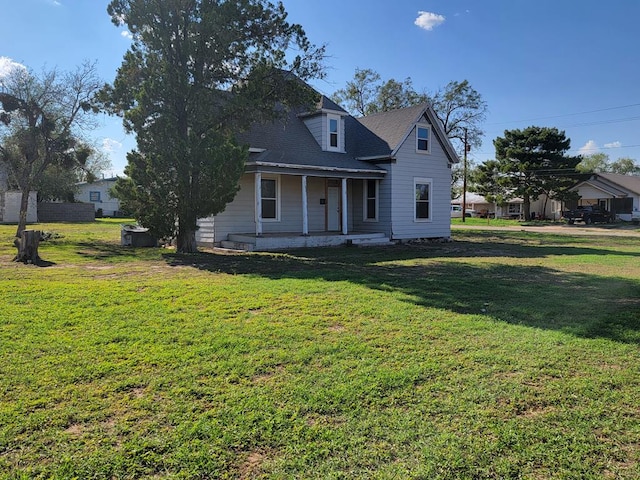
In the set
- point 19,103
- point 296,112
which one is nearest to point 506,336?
point 296,112

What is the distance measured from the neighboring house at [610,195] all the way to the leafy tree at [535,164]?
3616 mm

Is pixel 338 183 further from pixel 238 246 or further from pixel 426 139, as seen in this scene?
pixel 238 246

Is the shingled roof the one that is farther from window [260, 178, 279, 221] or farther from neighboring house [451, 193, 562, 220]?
neighboring house [451, 193, 562, 220]

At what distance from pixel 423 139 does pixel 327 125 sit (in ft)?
13.4

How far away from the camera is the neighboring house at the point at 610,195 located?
4456 centimetres

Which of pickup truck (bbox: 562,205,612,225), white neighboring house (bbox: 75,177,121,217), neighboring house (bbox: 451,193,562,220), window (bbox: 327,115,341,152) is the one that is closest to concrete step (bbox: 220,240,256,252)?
window (bbox: 327,115,341,152)

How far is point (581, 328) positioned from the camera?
18.1 ft

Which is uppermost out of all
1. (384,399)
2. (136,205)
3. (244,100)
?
(244,100)

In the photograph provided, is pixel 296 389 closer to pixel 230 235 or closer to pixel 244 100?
pixel 244 100

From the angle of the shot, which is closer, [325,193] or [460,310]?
[460,310]

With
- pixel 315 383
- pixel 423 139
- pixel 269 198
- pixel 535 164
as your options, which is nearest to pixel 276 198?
pixel 269 198

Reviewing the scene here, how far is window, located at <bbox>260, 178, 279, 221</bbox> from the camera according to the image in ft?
54.2

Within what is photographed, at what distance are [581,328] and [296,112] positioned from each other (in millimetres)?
15912

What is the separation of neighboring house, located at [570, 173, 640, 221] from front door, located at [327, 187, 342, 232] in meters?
35.4
